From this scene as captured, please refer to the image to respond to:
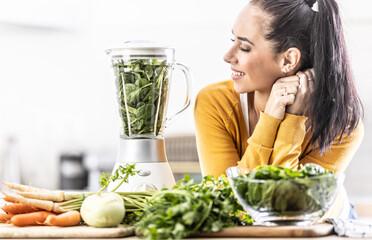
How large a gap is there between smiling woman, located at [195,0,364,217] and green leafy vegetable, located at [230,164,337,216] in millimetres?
567

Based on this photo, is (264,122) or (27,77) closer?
(264,122)

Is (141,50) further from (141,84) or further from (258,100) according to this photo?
(258,100)

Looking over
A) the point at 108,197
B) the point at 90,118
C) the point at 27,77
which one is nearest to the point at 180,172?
the point at 90,118

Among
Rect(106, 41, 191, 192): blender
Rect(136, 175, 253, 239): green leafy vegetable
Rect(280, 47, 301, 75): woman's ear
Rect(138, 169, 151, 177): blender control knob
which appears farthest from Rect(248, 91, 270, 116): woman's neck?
Rect(136, 175, 253, 239): green leafy vegetable

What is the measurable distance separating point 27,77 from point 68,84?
33 centimetres

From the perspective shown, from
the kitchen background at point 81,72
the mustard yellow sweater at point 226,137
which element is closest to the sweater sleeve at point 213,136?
the mustard yellow sweater at point 226,137

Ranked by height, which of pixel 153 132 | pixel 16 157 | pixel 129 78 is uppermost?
pixel 129 78

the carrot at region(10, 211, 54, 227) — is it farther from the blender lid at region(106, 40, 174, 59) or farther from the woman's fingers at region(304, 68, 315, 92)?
the woman's fingers at region(304, 68, 315, 92)

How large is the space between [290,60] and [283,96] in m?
0.16

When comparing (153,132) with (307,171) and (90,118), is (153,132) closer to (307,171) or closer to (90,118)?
(307,171)

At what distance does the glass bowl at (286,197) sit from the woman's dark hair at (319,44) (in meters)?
0.67

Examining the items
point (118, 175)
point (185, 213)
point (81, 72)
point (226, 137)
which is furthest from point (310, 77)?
point (81, 72)

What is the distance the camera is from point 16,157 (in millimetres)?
4879

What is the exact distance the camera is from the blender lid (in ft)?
4.96
